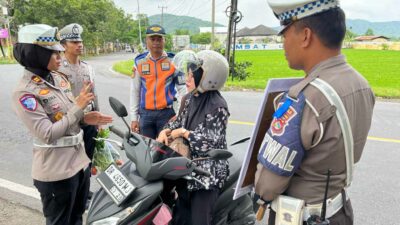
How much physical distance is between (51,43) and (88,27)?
141ft

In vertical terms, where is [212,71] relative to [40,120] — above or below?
above

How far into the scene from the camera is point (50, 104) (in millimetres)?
2316

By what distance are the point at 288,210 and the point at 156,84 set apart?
2.48 meters

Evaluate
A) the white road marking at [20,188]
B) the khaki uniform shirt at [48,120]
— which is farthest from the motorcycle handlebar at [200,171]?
Result: the white road marking at [20,188]

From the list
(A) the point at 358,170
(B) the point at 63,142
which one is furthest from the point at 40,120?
(A) the point at 358,170

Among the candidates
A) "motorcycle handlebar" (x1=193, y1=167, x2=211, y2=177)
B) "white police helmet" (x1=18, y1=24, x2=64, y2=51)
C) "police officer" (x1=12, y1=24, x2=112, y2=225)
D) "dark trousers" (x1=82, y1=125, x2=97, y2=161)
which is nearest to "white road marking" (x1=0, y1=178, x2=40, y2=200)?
"dark trousers" (x1=82, y1=125, x2=97, y2=161)

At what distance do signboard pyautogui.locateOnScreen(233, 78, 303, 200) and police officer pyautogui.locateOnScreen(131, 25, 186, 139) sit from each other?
6.90ft

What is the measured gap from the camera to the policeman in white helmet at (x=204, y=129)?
2199 mm

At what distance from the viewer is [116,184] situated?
1.89 m

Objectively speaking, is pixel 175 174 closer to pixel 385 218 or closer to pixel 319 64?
pixel 319 64

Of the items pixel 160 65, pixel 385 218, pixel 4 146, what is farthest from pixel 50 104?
pixel 4 146

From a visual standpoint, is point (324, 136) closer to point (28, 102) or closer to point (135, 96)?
point (28, 102)

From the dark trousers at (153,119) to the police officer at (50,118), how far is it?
3.39 ft

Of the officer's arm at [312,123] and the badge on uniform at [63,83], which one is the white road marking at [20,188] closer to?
the badge on uniform at [63,83]
